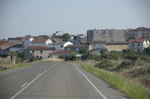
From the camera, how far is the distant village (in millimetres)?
96438

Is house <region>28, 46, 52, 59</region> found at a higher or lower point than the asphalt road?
higher

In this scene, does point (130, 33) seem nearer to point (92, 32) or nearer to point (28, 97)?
point (92, 32)

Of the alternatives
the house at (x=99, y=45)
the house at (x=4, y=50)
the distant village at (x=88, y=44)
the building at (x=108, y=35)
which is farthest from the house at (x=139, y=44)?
Result: the house at (x=4, y=50)

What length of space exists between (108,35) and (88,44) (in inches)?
1121

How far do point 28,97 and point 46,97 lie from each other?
755 millimetres

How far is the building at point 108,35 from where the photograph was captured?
130125 mm

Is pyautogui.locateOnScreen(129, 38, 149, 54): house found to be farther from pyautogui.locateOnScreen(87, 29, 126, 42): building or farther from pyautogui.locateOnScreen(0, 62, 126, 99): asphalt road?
pyautogui.locateOnScreen(0, 62, 126, 99): asphalt road

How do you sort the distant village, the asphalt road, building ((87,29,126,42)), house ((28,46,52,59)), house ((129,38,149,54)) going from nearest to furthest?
the asphalt road < house ((129,38,149,54)) < the distant village < house ((28,46,52,59)) < building ((87,29,126,42))

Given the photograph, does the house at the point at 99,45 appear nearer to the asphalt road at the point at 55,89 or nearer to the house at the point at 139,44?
the house at the point at 139,44

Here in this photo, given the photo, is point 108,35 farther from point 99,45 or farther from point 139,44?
point 139,44

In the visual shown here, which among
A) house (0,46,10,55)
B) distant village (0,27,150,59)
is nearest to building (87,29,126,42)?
distant village (0,27,150,59)

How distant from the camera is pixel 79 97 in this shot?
425 inches

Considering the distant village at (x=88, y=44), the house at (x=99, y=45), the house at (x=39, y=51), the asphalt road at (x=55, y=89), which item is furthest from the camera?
the house at (x=99, y=45)

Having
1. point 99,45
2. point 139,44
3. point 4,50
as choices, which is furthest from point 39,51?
point 139,44
